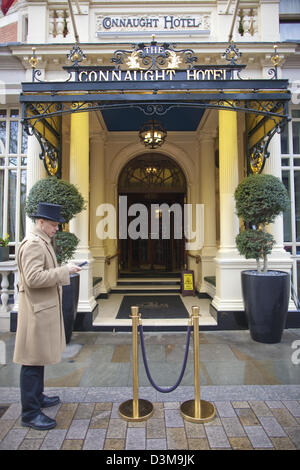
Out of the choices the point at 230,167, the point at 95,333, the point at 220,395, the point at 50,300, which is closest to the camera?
the point at 50,300

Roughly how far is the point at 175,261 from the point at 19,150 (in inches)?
245

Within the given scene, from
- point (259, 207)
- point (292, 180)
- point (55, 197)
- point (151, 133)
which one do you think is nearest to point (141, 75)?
point (55, 197)

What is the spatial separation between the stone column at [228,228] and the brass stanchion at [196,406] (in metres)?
2.68

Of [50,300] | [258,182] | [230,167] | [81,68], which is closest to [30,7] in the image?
[81,68]

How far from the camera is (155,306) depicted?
265 inches

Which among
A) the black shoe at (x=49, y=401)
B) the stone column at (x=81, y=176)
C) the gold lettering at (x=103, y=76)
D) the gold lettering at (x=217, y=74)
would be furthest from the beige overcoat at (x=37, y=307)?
the gold lettering at (x=217, y=74)

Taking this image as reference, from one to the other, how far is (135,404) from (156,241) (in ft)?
25.5

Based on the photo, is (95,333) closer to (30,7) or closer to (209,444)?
(209,444)

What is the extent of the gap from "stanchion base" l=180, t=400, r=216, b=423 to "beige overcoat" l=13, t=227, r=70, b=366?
1.37 metres

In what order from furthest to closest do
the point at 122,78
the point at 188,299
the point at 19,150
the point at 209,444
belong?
the point at 188,299, the point at 19,150, the point at 122,78, the point at 209,444

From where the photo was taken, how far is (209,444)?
7.79ft

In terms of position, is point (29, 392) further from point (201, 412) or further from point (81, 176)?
point (81, 176)

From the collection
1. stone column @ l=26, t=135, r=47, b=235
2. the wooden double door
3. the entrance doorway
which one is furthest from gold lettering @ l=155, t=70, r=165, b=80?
the wooden double door

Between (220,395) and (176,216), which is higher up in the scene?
(176,216)
